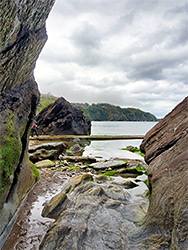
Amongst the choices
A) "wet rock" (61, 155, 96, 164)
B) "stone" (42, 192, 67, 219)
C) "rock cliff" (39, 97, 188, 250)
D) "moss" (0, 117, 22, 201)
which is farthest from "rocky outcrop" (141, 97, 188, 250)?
"wet rock" (61, 155, 96, 164)

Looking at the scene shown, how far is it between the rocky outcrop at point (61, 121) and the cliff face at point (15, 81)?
177 ft

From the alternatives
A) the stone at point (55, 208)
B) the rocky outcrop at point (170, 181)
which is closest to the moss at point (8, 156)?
the stone at point (55, 208)

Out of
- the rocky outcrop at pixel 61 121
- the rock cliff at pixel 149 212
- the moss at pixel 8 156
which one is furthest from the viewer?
the rocky outcrop at pixel 61 121

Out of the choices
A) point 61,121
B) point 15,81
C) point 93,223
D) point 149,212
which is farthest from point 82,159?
point 61,121

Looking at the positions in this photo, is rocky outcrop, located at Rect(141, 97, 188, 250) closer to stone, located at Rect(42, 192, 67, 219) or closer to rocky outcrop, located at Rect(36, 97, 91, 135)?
stone, located at Rect(42, 192, 67, 219)

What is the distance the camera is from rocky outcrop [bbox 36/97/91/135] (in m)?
62.6

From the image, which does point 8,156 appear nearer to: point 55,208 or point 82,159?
point 55,208

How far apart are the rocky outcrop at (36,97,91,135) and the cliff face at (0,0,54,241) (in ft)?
177

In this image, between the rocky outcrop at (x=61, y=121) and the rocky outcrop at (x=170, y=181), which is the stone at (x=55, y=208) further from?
the rocky outcrop at (x=61, y=121)

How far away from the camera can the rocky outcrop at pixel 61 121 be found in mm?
62594

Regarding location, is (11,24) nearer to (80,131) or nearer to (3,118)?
(3,118)

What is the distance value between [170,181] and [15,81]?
6940 mm

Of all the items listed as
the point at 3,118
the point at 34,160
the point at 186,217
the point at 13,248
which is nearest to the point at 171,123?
the point at 186,217

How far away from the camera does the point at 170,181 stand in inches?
207
